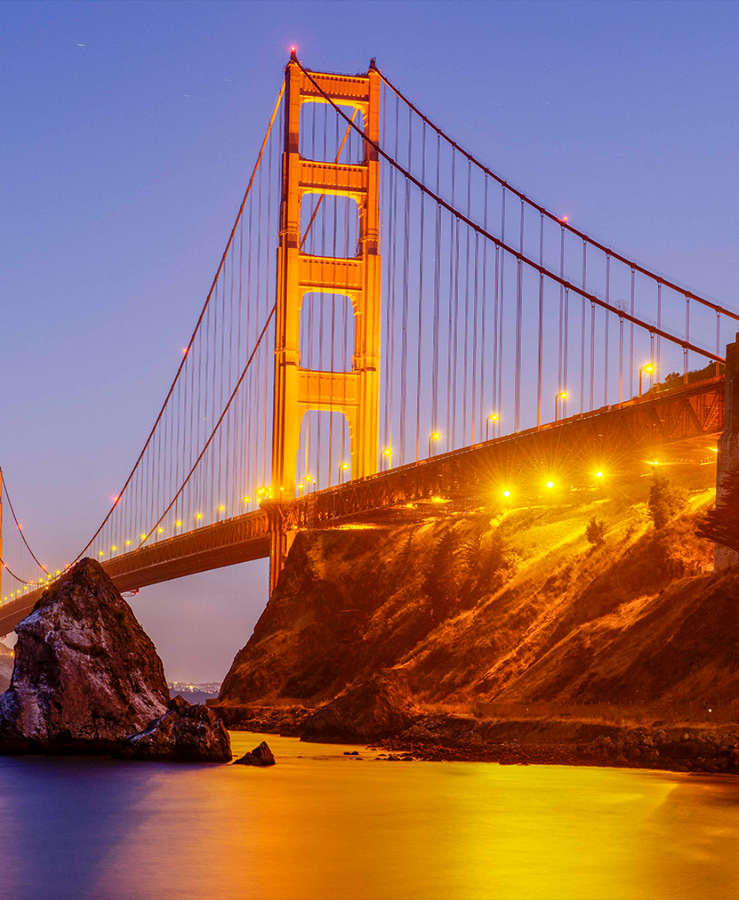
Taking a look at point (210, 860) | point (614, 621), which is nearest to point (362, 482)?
point (614, 621)

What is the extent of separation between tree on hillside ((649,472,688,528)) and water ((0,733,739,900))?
A: 21.7 m

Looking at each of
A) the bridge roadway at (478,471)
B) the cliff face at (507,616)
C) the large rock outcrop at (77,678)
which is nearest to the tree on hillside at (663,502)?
the cliff face at (507,616)

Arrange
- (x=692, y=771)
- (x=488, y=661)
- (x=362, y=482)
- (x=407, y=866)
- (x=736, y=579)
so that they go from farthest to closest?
1. (x=362, y=482)
2. (x=488, y=661)
3. (x=736, y=579)
4. (x=692, y=771)
5. (x=407, y=866)

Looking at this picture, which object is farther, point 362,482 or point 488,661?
point 362,482

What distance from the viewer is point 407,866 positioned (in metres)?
20.0

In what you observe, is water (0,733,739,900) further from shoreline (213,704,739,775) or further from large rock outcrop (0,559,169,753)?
shoreline (213,704,739,775)

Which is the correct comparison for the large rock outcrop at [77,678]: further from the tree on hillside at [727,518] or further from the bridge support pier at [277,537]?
the bridge support pier at [277,537]

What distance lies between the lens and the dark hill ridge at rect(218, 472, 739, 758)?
44.1 metres

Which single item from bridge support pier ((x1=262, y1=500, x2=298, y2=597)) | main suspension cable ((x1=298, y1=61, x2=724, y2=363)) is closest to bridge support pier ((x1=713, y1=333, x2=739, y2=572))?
main suspension cable ((x1=298, y1=61, x2=724, y2=363))

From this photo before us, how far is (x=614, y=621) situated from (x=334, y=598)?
101ft

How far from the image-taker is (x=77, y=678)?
3597cm

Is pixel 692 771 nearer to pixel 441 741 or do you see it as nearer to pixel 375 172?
pixel 441 741

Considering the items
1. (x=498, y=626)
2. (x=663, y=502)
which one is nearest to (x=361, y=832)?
(x=663, y=502)

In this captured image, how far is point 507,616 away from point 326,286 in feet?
92.7
